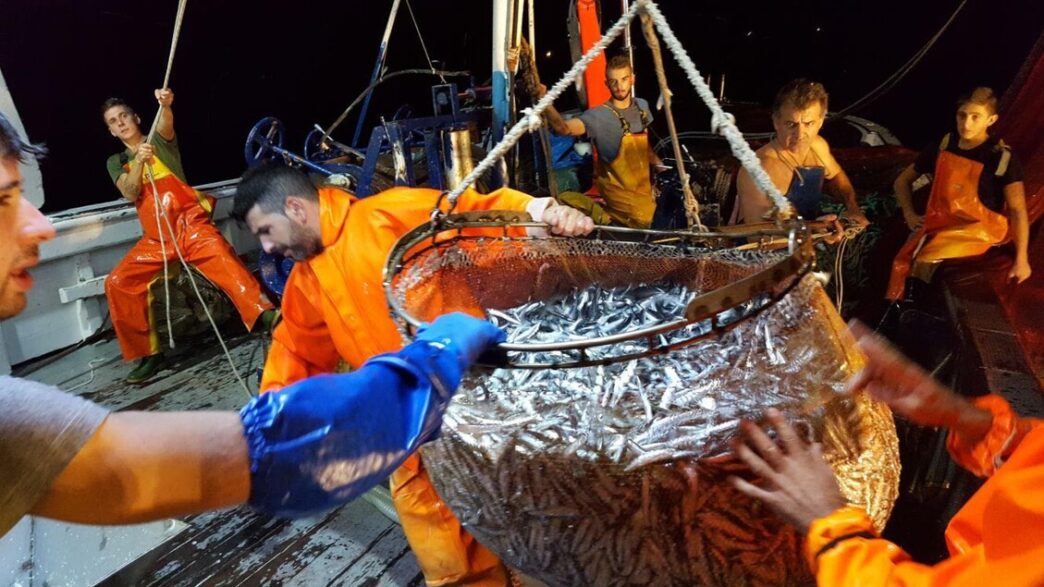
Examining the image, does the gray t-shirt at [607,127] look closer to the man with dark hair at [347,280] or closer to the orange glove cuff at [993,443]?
the man with dark hair at [347,280]

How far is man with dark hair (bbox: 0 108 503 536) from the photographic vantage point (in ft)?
2.28

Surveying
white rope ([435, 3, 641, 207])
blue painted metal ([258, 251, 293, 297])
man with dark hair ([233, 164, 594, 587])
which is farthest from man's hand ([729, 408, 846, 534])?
blue painted metal ([258, 251, 293, 297])

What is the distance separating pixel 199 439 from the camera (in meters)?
0.76

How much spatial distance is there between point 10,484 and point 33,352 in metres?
5.18

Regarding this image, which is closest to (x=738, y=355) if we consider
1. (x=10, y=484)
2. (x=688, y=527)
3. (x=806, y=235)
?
(x=806, y=235)

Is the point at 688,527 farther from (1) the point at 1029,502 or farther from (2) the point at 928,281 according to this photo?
(2) the point at 928,281

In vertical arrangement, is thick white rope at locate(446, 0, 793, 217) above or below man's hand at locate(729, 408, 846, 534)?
above

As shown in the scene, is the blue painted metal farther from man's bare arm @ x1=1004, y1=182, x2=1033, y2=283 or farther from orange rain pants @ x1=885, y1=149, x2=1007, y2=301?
man's bare arm @ x1=1004, y1=182, x2=1033, y2=283

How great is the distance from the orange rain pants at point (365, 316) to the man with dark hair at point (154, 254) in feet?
8.21

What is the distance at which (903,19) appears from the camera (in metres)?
10.2

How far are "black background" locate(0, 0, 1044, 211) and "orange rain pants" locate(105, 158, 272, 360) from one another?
6.20m

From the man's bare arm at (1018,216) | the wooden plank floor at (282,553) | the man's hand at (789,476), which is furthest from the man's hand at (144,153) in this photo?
the man's bare arm at (1018,216)

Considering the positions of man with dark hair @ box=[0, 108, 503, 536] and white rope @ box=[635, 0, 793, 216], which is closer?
man with dark hair @ box=[0, 108, 503, 536]

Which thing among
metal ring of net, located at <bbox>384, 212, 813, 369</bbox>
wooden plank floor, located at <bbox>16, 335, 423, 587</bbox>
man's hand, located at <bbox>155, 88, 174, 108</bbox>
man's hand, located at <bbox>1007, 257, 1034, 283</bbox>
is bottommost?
wooden plank floor, located at <bbox>16, 335, 423, 587</bbox>
